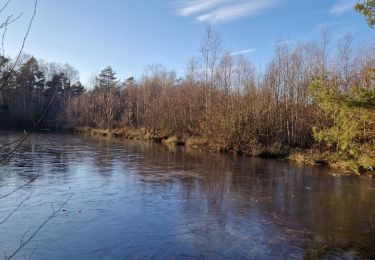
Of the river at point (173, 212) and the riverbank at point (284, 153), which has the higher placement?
the riverbank at point (284, 153)

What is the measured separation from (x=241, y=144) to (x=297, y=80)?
986 centimetres

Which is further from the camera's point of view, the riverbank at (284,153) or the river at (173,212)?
the riverbank at (284,153)

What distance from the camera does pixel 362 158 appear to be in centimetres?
1684

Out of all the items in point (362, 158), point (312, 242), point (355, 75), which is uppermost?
point (355, 75)

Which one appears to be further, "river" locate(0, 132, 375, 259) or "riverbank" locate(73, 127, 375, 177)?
"riverbank" locate(73, 127, 375, 177)

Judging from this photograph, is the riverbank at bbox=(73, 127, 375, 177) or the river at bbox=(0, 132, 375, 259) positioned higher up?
the riverbank at bbox=(73, 127, 375, 177)

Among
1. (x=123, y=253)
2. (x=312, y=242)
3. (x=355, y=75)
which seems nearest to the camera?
(x=123, y=253)

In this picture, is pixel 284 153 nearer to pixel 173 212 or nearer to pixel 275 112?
pixel 275 112

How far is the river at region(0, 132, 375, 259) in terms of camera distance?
7461 millimetres

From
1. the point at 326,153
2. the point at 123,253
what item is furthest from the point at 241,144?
the point at 123,253

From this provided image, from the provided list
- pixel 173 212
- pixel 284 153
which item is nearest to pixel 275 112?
pixel 284 153

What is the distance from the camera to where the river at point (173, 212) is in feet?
24.5

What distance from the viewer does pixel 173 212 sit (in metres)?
10.3

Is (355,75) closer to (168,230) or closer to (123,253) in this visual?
(168,230)
